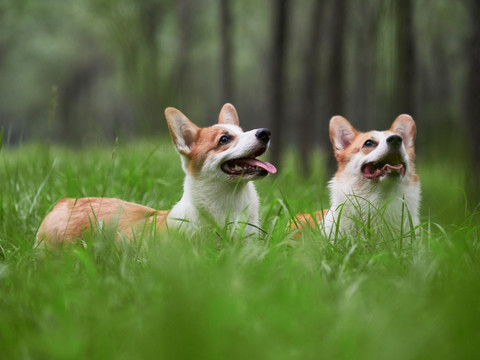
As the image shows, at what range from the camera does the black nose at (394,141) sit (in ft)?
9.70

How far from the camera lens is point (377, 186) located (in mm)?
3172

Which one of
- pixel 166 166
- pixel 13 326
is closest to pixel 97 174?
pixel 166 166

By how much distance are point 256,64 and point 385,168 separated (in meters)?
27.1

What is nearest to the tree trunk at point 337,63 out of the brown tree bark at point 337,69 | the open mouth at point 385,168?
the brown tree bark at point 337,69

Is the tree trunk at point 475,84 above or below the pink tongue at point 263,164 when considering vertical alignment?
above

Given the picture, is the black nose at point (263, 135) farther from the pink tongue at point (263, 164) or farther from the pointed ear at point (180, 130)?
the pointed ear at point (180, 130)

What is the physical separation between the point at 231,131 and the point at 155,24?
13.2 m

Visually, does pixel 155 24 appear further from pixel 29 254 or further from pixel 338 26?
pixel 29 254

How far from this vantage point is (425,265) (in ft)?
7.96

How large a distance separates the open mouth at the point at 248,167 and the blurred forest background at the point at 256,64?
59.0 inches

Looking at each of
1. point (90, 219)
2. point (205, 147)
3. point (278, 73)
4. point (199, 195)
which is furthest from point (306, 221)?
point (278, 73)

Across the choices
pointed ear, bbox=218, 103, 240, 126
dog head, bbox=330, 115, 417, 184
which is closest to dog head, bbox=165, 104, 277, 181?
pointed ear, bbox=218, 103, 240, 126

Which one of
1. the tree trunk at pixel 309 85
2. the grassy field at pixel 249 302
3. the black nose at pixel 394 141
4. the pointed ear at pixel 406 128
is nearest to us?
the grassy field at pixel 249 302

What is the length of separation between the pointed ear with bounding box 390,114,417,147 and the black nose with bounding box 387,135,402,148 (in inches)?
14.5
